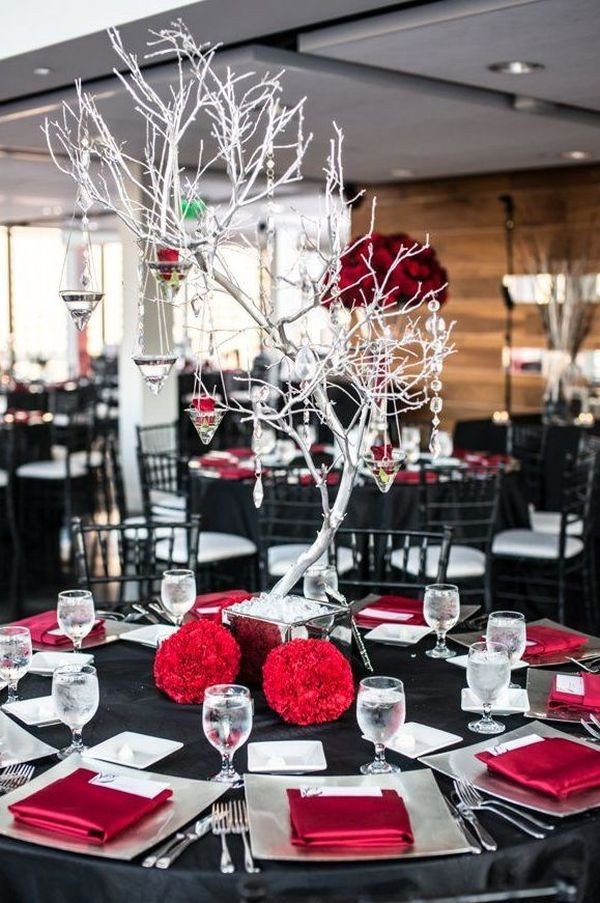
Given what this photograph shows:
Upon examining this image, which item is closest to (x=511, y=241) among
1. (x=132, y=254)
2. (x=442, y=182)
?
(x=442, y=182)

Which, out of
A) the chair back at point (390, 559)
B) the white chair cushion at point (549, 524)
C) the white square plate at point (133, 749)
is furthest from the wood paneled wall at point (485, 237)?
the white square plate at point (133, 749)

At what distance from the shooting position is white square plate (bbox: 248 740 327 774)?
7.13 feet

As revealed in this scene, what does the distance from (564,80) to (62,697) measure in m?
4.89

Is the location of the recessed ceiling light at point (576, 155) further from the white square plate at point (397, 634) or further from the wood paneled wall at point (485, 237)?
the white square plate at point (397, 634)

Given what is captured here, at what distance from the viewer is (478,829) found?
1.91 metres

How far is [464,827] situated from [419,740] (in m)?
0.39

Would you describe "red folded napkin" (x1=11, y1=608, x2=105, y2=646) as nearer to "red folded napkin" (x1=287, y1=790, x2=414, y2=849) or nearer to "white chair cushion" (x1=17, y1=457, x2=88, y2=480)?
"red folded napkin" (x1=287, y1=790, x2=414, y2=849)

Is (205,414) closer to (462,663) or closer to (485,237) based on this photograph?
(462,663)

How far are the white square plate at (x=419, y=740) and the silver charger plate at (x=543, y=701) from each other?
0.23 metres

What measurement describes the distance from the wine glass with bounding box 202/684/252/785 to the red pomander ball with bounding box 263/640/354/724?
0.85 feet

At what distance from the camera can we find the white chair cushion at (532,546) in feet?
18.8

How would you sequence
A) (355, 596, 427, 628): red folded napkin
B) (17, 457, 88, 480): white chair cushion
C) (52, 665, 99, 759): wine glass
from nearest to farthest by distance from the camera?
(52, 665, 99, 759): wine glass, (355, 596, 427, 628): red folded napkin, (17, 457, 88, 480): white chair cushion

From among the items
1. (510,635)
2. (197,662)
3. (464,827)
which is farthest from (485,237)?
(464,827)

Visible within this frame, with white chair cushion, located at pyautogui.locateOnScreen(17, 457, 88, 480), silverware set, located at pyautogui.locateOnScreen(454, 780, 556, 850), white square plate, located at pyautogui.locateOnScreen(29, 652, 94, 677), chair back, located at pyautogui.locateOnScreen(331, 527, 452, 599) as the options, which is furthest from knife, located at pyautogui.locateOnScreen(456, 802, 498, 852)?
white chair cushion, located at pyautogui.locateOnScreen(17, 457, 88, 480)
